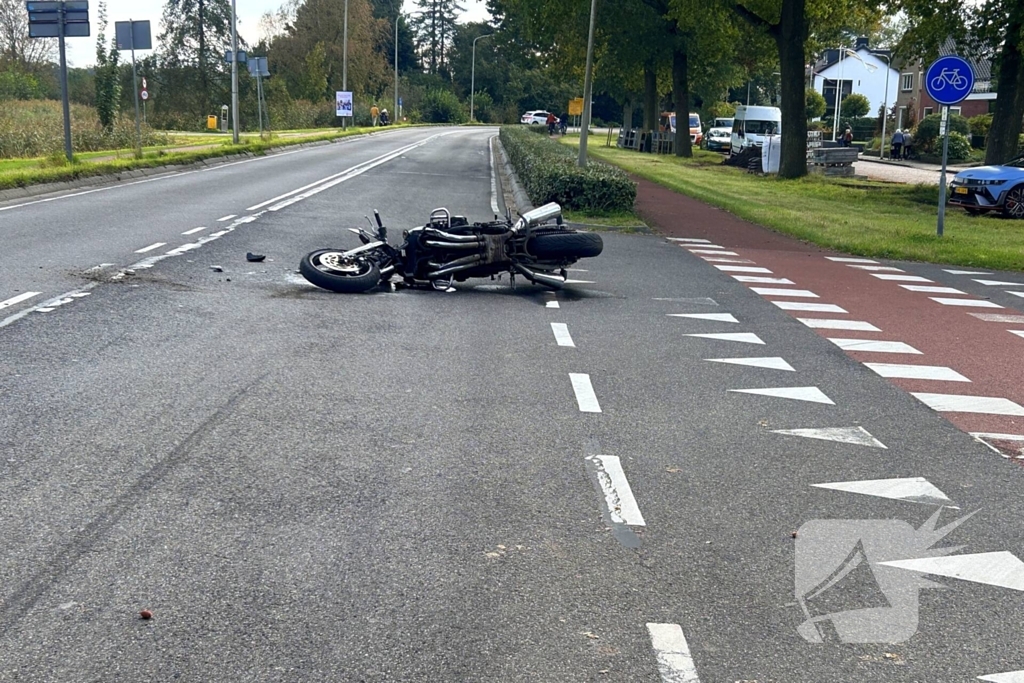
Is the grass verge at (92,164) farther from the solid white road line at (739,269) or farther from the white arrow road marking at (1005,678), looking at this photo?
the white arrow road marking at (1005,678)

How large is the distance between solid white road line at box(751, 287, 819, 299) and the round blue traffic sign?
6.63 meters

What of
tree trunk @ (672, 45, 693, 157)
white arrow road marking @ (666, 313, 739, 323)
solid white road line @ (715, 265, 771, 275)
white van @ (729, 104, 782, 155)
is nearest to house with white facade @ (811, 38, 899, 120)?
white van @ (729, 104, 782, 155)

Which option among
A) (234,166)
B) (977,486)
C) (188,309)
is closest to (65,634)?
(977,486)

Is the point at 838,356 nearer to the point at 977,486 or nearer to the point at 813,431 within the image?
the point at 813,431

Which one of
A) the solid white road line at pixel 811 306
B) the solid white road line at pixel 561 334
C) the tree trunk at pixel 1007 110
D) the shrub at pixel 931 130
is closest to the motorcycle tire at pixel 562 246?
the solid white road line at pixel 561 334

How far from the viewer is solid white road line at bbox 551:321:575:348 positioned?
9.70 m

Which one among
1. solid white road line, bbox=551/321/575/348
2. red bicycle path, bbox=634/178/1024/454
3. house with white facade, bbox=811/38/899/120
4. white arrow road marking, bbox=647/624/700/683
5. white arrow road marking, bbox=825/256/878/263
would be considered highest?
house with white facade, bbox=811/38/899/120

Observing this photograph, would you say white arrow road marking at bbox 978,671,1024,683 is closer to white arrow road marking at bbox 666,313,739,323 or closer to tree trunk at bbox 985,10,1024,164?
white arrow road marking at bbox 666,313,739,323

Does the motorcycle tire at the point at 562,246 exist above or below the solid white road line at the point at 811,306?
above

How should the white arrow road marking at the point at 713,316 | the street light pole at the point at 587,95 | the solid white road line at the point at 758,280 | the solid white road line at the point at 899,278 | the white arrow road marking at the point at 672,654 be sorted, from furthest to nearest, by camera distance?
1. the street light pole at the point at 587,95
2. the solid white road line at the point at 899,278
3. the solid white road line at the point at 758,280
4. the white arrow road marking at the point at 713,316
5. the white arrow road marking at the point at 672,654

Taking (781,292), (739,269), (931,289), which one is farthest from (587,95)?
(781,292)

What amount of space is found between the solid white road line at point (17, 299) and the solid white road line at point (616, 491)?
19.4ft

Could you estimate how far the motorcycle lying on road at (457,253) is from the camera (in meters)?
11.9

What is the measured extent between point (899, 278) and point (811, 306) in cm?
348
